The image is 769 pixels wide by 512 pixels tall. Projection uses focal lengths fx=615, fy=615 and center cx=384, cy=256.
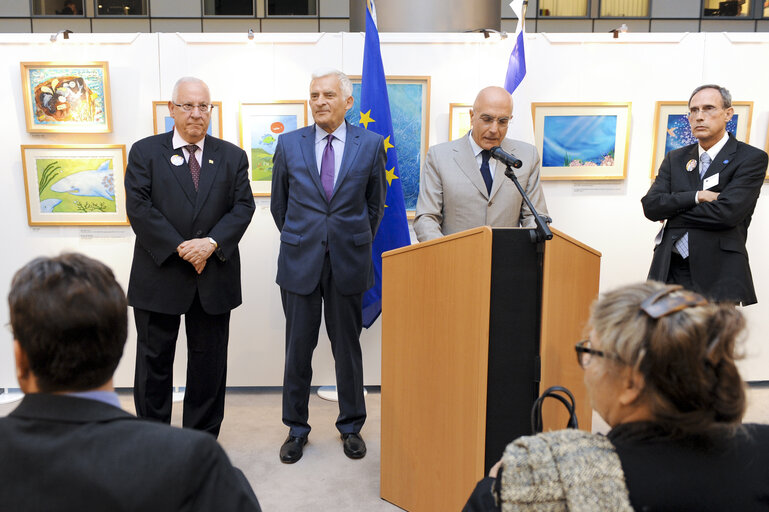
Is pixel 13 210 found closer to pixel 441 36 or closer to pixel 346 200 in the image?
pixel 346 200

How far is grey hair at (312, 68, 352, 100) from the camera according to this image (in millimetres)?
3352

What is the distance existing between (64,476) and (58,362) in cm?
19

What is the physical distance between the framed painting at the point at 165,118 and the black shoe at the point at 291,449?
2.12 metres

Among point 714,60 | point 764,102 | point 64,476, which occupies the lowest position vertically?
point 64,476

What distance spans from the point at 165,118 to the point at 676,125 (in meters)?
3.56

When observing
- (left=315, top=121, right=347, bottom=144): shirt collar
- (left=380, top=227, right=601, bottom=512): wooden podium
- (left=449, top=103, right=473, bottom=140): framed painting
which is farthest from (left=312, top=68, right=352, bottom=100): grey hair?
(left=380, top=227, right=601, bottom=512): wooden podium

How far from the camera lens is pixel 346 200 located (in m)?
3.35

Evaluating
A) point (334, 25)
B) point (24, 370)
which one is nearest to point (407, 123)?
point (24, 370)

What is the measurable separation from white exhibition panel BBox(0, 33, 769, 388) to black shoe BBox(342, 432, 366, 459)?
1058 millimetres

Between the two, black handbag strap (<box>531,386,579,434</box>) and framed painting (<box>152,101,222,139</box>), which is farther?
framed painting (<box>152,101,222,139</box>)

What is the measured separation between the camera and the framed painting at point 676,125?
4.31 m

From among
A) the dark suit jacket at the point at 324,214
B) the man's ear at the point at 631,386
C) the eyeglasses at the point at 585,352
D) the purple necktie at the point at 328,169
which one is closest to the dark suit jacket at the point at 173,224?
the dark suit jacket at the point at 324,214

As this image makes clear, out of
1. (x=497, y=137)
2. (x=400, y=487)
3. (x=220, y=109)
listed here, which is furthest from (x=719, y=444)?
(x=220, y=109)

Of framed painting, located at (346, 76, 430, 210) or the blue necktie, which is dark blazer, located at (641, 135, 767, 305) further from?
framed painting, located at (346, 76, 430, 210)
